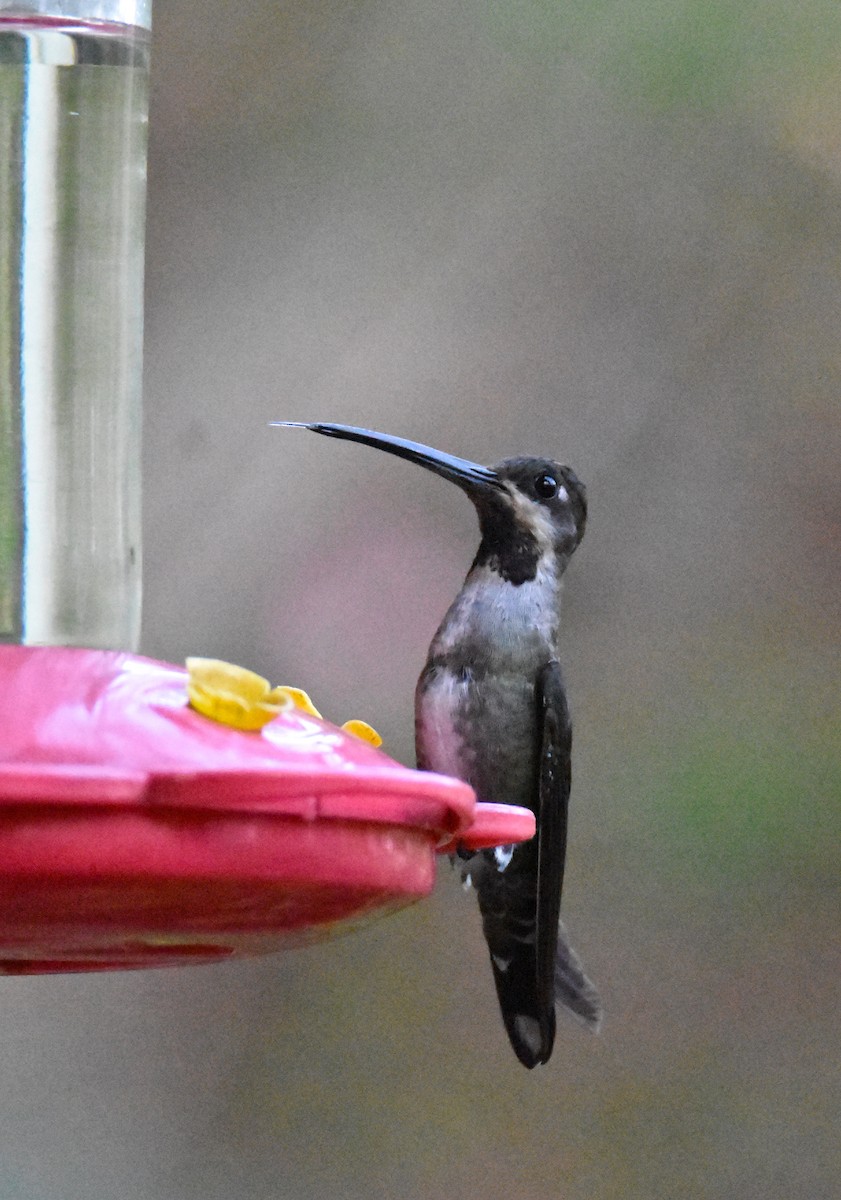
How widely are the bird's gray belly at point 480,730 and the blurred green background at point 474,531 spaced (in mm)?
1589

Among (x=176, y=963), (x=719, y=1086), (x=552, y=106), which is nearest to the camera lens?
(x=176, y=963)

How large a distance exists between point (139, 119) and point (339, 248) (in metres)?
3.24

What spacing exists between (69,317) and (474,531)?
3.02 m

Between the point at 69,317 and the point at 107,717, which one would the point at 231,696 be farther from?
the point at 69,317


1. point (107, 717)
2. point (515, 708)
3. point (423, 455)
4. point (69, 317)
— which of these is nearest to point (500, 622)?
point (515, 708)

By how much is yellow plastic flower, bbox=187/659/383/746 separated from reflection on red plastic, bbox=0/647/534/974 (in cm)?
2

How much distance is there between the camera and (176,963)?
6.68 feet

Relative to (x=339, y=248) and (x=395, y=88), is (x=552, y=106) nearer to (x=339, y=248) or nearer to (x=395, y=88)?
(x=395, y=88)

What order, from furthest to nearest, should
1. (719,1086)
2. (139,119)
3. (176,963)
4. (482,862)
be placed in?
1. (719,1086)
2. (482,862)
3. (139,119)
4. (176,963)

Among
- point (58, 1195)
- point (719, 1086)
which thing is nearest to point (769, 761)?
point (719, 1086)

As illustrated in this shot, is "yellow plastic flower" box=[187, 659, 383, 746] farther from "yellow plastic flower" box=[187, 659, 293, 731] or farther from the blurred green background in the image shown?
the blurred green background

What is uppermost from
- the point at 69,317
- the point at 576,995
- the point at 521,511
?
the point at 69,317

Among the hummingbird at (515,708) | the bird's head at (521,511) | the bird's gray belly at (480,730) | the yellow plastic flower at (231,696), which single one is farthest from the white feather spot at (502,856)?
the yellow plastic flower at (231,696)

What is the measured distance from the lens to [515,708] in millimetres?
3391
